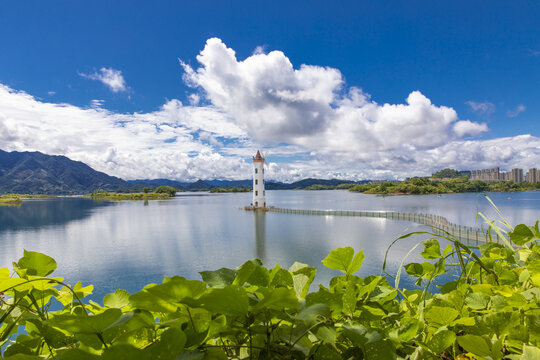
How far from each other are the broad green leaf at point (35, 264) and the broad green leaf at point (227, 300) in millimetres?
478

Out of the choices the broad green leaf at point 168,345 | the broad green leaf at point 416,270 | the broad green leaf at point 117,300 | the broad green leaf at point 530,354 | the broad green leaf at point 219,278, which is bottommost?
the broad green leaf at point 416,270

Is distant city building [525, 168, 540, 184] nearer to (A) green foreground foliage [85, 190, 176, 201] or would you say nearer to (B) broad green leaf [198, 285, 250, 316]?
(A) green foreground foliage [85, 190, 176, 201]

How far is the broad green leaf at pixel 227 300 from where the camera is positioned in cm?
28

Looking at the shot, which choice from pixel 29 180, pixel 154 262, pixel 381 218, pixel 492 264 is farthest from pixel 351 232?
pixel 29 180

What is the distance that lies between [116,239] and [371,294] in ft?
98.8

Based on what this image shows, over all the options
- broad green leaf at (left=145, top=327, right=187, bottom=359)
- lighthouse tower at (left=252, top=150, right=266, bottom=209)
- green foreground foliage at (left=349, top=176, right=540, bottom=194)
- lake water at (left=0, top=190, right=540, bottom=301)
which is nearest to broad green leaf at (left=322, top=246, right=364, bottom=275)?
broad green leaf at (left=145, top=327, right=187, bottom=359)

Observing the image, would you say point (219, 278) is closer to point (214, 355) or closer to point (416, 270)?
point (214, 355)

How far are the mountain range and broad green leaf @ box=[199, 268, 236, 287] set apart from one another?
149986 mm

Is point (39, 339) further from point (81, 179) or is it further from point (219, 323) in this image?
point (81, 179)

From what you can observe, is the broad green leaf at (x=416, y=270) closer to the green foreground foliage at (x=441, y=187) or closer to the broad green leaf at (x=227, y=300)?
the broad green leaf at (x=227, y=300)

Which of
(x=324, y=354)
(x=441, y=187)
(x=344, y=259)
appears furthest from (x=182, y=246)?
(x=441, y=187)

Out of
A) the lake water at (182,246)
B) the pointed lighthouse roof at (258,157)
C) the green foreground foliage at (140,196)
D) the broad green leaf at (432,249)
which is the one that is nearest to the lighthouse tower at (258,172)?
the pointed lighthouse roof at (258,157)

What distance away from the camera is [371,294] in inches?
23.2

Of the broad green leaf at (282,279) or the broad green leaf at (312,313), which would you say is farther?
the broad green leaf at (282,279)
